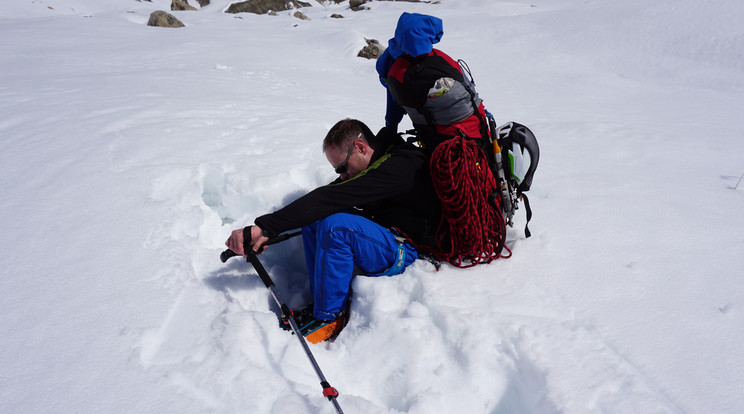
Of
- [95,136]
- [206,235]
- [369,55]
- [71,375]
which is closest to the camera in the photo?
[71,375]

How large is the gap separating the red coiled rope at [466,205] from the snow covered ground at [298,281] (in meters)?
0.12

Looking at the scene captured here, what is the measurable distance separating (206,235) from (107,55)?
8344 mm

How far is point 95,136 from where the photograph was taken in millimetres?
3348

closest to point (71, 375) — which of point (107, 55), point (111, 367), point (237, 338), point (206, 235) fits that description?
point (111, 367)

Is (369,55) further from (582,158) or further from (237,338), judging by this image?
(237,338)

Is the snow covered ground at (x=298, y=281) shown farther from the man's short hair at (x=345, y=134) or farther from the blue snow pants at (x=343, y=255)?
the man's short hair at (x=345, y=134)

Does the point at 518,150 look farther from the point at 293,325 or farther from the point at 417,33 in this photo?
the point at 293,325

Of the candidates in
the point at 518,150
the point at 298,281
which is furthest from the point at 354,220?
the point at 518,150

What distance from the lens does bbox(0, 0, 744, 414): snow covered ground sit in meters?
1.51

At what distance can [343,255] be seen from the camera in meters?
2.11

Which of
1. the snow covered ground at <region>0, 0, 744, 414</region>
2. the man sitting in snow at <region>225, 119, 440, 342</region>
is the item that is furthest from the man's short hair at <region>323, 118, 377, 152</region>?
the snow covered ground at <region>0, 0, 744, 414</region>

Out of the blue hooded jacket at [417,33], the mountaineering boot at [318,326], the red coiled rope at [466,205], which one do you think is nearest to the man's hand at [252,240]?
the mountaineering boot at [318,326]

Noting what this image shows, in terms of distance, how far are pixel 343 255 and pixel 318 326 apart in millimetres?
391

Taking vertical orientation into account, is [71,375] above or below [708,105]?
below
